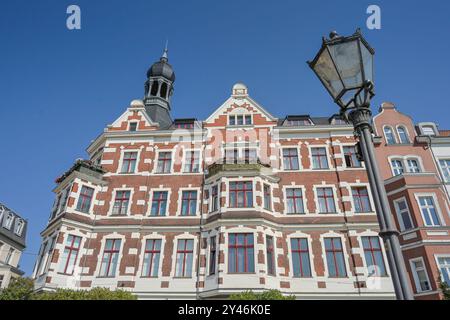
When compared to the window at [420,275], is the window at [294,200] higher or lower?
higher

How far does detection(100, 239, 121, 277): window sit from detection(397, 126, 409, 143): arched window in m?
26.5

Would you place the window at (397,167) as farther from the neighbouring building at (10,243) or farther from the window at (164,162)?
the neighbouring building at (10,243)

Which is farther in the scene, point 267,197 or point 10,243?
point 10,243

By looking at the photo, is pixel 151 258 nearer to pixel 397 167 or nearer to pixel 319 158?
pixel 319 158

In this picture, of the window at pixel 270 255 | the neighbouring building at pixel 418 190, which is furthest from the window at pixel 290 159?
the neighbouring building at pixel 418 190

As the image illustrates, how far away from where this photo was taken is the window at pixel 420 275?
70.7 feet

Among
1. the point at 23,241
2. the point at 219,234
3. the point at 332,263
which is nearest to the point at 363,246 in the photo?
the point at 332,263

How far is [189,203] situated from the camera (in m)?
24.7

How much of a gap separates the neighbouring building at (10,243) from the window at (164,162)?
92.7ft

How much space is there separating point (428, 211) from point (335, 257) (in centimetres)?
846

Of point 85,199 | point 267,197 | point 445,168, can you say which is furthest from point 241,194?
point 445,168

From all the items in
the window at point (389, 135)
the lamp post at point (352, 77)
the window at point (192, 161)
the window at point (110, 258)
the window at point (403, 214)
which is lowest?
the lamp post at point (352, 77)

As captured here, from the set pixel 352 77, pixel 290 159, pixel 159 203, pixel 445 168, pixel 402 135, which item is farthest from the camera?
pixel 402 135

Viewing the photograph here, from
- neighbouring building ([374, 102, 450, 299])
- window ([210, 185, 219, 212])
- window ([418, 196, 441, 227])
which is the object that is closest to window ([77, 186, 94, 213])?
window ([210, 185, 219, 212])
